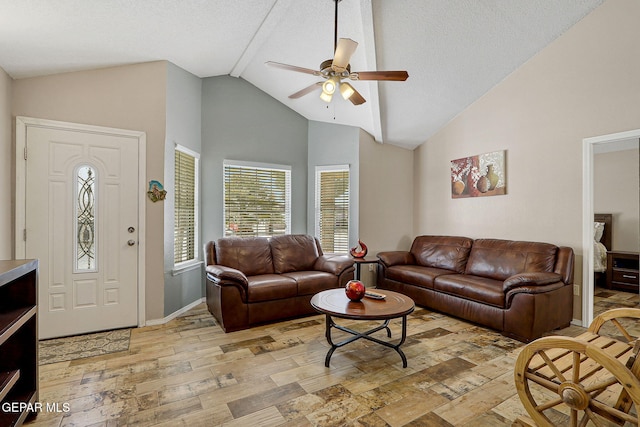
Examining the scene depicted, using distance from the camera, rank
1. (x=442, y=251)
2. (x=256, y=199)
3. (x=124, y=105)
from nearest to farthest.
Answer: (x=124, y=105), (x=442, y=251), (x=256, y=199)

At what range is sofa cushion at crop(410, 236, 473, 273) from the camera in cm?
443

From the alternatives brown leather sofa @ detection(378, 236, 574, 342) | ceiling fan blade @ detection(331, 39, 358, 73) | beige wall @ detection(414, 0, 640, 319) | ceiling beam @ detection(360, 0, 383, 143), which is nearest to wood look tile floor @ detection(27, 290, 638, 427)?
brown leather sofa @ detection(378, 236, 574, 342)

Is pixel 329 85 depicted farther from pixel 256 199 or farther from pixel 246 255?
pixel 256 199

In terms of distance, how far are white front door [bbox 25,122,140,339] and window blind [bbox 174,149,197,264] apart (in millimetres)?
614

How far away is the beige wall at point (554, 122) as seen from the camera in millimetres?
3223

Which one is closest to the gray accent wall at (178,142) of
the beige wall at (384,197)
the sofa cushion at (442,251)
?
the beige wall at (384,197)

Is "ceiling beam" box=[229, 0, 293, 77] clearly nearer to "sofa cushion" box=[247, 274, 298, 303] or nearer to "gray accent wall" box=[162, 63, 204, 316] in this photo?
"gray accent wall" box=[162, 63, 204, 316]

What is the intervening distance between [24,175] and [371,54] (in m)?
3.72

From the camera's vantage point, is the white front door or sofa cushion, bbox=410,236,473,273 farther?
sofa cushion, bbox=410,236,473,273

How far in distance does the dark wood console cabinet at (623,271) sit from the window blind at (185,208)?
21.9ft

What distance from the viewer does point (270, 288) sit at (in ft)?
11.8

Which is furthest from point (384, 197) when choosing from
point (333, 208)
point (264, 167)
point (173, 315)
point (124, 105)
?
point (124, 105)

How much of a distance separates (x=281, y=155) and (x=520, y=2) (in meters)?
3.54

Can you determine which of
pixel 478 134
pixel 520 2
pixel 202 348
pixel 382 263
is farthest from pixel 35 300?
pixel 478 134
